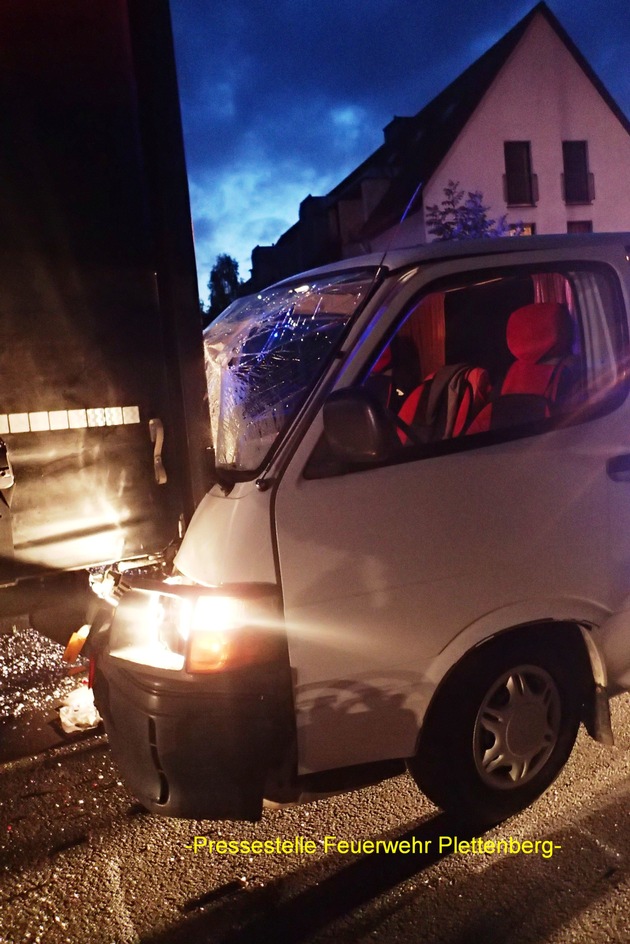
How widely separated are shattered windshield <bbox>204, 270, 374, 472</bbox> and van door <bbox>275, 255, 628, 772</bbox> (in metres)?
0.37

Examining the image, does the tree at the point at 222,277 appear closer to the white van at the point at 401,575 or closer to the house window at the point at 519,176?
the house window at the point at 519,176

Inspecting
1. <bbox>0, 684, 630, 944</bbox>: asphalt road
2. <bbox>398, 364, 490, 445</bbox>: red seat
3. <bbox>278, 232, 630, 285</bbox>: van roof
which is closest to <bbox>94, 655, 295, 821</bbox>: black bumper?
<bbox>0, 684, 630, 944</bbox>: asphalt road

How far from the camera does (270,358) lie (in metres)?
3.53

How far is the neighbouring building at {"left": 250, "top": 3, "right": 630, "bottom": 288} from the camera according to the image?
82.0 feet

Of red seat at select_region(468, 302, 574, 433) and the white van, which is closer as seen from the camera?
the white van

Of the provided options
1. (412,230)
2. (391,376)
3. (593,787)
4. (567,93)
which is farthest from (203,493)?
(567,93)

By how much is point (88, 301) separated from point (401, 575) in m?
1.64

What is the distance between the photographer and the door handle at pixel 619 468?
9.90ft

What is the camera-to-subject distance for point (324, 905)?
2771 mm

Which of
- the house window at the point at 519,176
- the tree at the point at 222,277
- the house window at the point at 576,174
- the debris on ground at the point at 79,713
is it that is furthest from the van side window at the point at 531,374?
the tree at the point at 222,277

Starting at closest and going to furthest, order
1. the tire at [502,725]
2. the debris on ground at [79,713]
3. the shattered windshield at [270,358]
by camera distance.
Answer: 1. the tire at [502,725]
2. the shattered windshield at [270,358]
3. the debris on ground at [79,713]

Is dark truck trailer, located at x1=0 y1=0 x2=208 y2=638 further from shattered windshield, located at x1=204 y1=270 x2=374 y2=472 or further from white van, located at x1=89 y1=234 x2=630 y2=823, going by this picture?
Answer: white van, located at x1=89 y1=234 x2=630 y2=823

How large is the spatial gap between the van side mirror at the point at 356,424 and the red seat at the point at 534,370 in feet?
A: 1.91

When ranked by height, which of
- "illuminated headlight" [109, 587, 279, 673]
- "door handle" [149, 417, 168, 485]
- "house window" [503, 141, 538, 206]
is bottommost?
"illuminated headlight" [109, 587, 279, 673]
